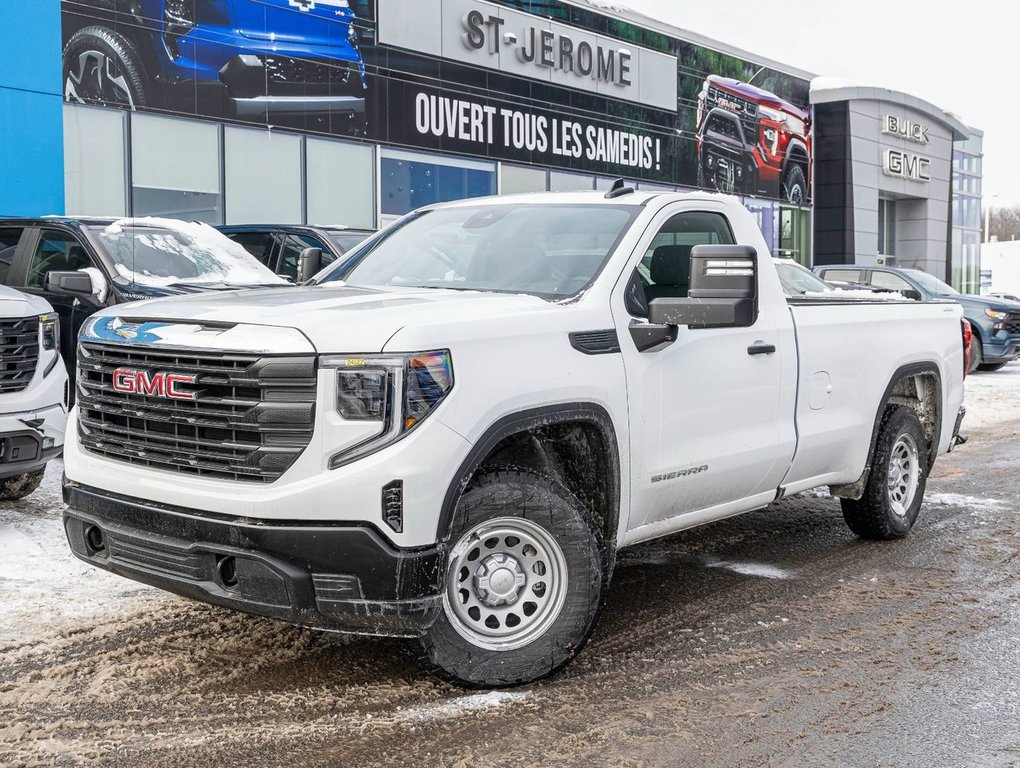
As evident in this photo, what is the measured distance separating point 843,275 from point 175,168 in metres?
11.3

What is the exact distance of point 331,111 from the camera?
2008 cm

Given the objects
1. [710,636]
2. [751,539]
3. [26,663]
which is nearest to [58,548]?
[26,663]

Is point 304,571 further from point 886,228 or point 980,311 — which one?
point 886,228

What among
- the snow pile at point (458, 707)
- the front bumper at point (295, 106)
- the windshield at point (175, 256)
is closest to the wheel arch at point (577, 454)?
the snow pile at point (458, 707)

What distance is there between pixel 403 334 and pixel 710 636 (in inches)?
82.0

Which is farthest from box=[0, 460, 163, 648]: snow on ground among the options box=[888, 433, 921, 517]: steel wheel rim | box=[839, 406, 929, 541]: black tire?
box=[888, 433, 921, 517]: steel wheel rim

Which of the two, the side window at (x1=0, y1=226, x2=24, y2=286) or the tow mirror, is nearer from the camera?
the tow mirror

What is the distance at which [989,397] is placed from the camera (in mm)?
15328

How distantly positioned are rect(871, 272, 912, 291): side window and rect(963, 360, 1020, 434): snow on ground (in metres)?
1.84

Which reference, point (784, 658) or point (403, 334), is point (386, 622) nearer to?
point (403, 334)

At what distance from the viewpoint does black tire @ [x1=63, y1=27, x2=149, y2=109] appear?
1625 cm

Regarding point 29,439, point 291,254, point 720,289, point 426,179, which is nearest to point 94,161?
point 291,254

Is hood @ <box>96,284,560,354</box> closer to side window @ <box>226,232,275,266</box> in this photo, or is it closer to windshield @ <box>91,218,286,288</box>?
windshield @ <box>91,218,286,288</box>

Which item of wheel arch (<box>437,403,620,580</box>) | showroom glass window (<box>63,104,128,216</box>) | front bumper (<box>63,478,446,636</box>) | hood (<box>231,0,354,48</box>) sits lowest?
front bumper (<box>63,478,446,636</box>)
